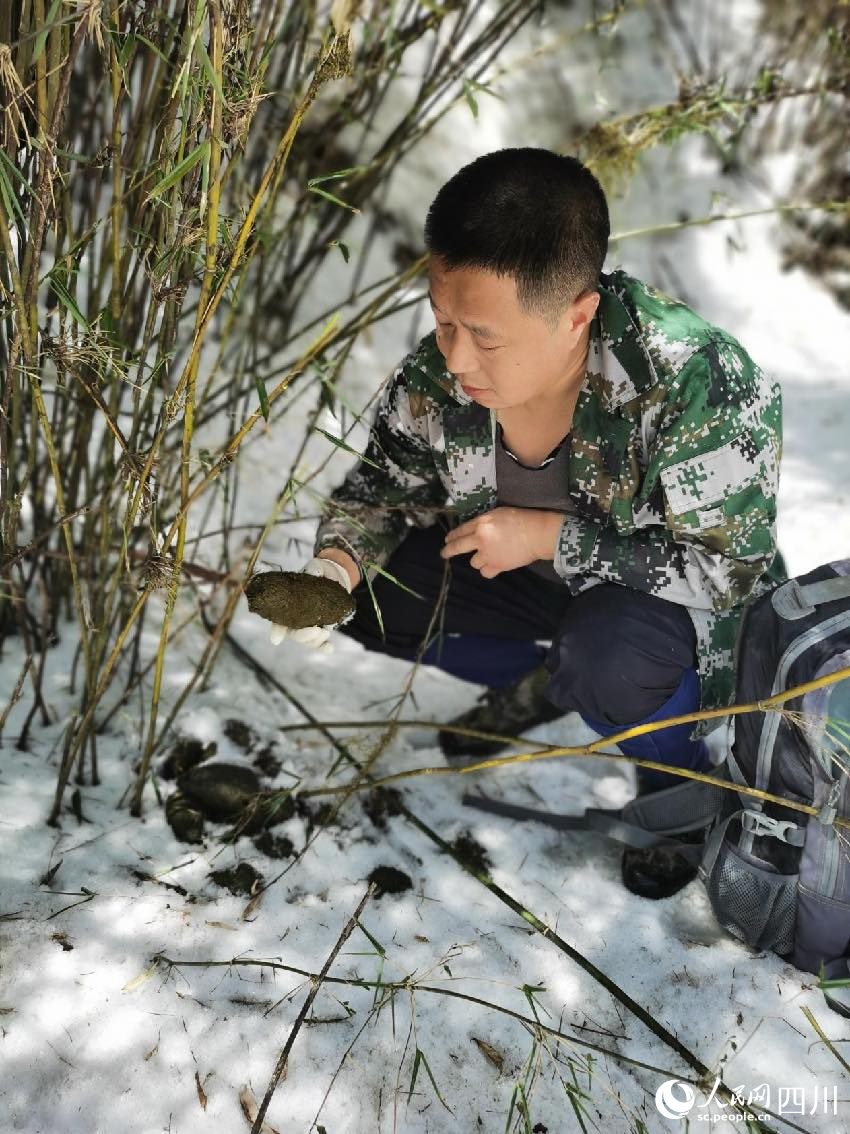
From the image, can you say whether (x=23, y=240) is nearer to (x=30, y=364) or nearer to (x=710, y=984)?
(x=30, y=364)

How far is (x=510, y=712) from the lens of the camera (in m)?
2.02

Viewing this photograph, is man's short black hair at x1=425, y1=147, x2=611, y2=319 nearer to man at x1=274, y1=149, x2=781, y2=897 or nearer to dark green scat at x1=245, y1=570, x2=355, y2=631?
man at x1=274, y1=149, x2=781, y2=897

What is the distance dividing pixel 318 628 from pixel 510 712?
67 cm

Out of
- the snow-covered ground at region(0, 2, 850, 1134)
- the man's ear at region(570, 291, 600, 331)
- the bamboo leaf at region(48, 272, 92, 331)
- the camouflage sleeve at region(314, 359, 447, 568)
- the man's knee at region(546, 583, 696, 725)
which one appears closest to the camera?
the bamboo leaf at region(48, 272, 92, 331)

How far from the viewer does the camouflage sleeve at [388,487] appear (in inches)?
64.9

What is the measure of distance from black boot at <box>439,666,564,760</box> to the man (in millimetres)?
Answer: 260

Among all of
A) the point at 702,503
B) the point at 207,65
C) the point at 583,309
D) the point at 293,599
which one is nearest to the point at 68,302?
the point at 207,65

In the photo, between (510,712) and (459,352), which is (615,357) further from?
(510,712)

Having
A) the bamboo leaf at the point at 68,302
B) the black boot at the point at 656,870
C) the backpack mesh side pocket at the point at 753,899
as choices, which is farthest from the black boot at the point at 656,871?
the bamboo leaf at the point at 68,302

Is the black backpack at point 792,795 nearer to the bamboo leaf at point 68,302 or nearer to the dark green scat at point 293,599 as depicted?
the dark green scat at point 293,599

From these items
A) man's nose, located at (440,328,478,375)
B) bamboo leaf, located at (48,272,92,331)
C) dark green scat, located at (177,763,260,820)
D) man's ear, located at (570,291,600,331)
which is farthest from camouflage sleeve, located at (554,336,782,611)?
bamboo leaf, located at (48,272,92,331)

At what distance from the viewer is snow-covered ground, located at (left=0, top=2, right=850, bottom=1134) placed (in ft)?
4.12

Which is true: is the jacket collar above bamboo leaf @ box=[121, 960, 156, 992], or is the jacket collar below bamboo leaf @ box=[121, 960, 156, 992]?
above

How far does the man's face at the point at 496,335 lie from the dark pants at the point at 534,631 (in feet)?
1.25
